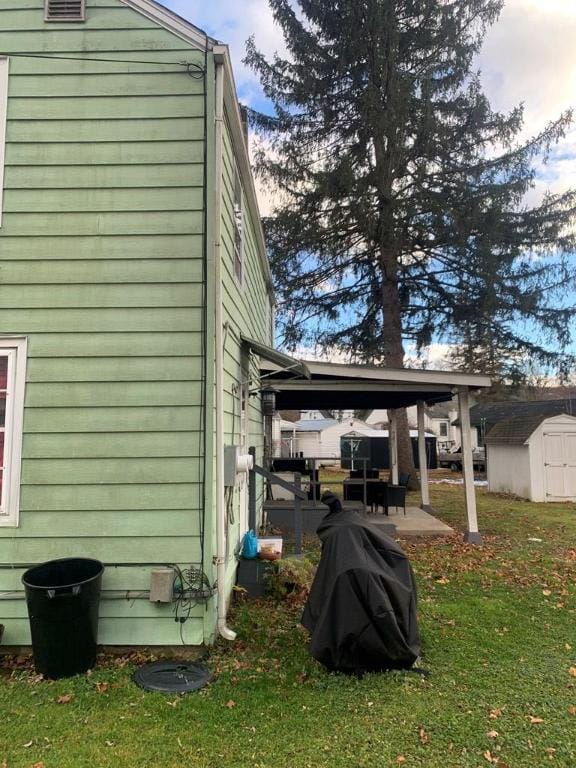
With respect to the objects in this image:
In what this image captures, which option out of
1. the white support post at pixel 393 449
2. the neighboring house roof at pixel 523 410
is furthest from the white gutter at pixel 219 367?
the neighboring house roof at pixel 523 410

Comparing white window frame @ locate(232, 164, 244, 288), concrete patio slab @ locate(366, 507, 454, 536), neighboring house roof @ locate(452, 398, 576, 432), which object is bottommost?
concrete patio slab @ locate(366, 507, 454, 536)

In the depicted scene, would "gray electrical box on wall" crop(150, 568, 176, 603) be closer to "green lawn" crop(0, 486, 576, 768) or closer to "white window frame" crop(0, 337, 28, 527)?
"green lawn" crop(0, 486, 576, 768)

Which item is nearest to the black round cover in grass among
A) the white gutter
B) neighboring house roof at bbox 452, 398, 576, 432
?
the white gutter

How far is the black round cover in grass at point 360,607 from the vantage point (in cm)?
347

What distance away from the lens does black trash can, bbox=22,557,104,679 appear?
343cm

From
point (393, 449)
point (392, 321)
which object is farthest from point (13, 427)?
point (392, 321)

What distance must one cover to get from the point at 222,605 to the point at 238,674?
640 millimetres

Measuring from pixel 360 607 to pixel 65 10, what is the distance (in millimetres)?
5476

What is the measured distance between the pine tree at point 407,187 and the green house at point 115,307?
1088cm

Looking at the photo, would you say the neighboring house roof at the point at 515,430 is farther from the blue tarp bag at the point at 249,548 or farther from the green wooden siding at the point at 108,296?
the green wooden siding at the point at 108,296

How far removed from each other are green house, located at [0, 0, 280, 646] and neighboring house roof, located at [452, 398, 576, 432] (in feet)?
45.6

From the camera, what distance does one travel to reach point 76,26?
4.38 m

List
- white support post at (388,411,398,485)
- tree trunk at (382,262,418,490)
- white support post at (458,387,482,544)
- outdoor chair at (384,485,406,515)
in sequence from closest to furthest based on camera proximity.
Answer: white support post at (458,387,482,544) < outdoor chair at (384,485,406,515) < white support post at (388,411,398,485) < tree trunk at (382,262,418,490)

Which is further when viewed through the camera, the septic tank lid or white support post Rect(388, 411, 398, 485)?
white support post Rect(388, 411, 398, 485)
